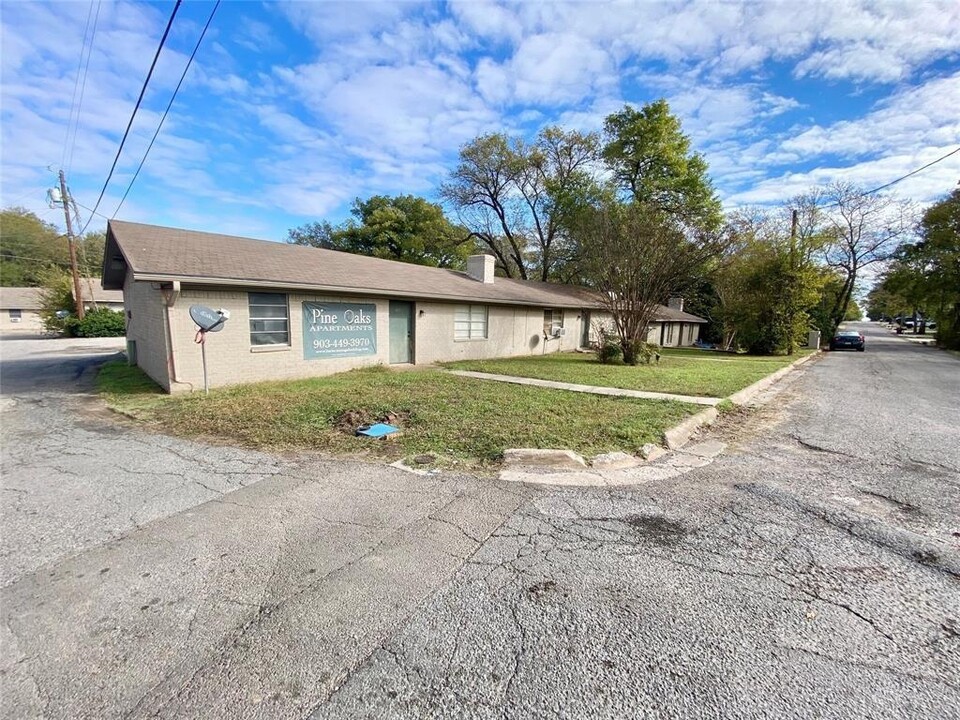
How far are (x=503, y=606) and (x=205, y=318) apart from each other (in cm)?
828

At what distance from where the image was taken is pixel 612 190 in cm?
2583

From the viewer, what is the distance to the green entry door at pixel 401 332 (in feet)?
42.2

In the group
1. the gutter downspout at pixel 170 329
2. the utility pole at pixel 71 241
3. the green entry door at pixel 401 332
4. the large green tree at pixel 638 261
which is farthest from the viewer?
the utility pole at pixel 71 241

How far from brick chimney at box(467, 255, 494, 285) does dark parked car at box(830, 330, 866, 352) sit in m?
23.5

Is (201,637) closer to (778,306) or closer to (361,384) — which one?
(361,384)

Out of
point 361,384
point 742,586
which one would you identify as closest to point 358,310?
point 361,384

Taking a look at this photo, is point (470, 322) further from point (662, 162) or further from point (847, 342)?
point (847, 342)

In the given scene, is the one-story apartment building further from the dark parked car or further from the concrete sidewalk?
the dark parked car

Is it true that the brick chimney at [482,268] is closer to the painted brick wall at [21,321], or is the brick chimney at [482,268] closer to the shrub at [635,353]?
the shrub at [635,353]

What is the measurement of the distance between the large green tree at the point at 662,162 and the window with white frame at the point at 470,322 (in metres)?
14.2

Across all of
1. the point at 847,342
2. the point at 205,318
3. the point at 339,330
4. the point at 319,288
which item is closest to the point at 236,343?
the point at 205,318

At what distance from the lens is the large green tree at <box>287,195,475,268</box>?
3064 cm

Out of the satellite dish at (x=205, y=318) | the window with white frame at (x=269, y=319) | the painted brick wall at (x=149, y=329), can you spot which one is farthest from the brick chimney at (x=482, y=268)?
the painted brick wall at (x=149, y=329)

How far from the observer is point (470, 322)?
15406 millimetres
